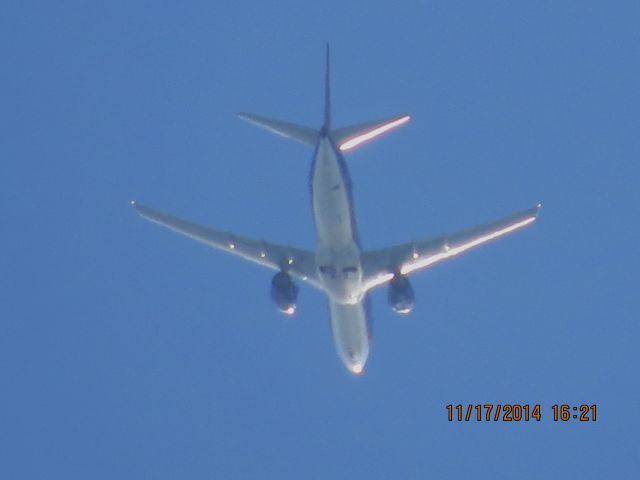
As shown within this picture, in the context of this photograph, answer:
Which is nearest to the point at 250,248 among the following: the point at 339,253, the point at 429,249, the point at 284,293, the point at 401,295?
the point at 284,293

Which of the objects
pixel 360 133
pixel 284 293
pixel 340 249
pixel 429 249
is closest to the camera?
pixel 360 133

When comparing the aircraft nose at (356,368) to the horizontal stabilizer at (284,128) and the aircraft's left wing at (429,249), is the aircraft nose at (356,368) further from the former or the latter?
the horizontal stabilizer at (284,128)

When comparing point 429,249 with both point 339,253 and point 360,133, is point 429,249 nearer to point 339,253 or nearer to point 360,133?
point 339,253

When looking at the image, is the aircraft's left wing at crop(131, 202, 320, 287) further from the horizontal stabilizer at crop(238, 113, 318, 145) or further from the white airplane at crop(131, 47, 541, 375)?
the horizontal stabilizer at crop(238, 113, 318, 145)

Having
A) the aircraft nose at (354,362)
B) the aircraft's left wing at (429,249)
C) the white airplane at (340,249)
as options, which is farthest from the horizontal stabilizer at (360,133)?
the aircraft nose at (354,362)

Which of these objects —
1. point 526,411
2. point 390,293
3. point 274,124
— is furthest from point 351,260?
point 526,411

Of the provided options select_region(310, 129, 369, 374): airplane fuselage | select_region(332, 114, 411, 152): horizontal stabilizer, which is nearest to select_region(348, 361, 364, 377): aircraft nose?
select_region(310, 129, 369, 374): airplane fuselage
